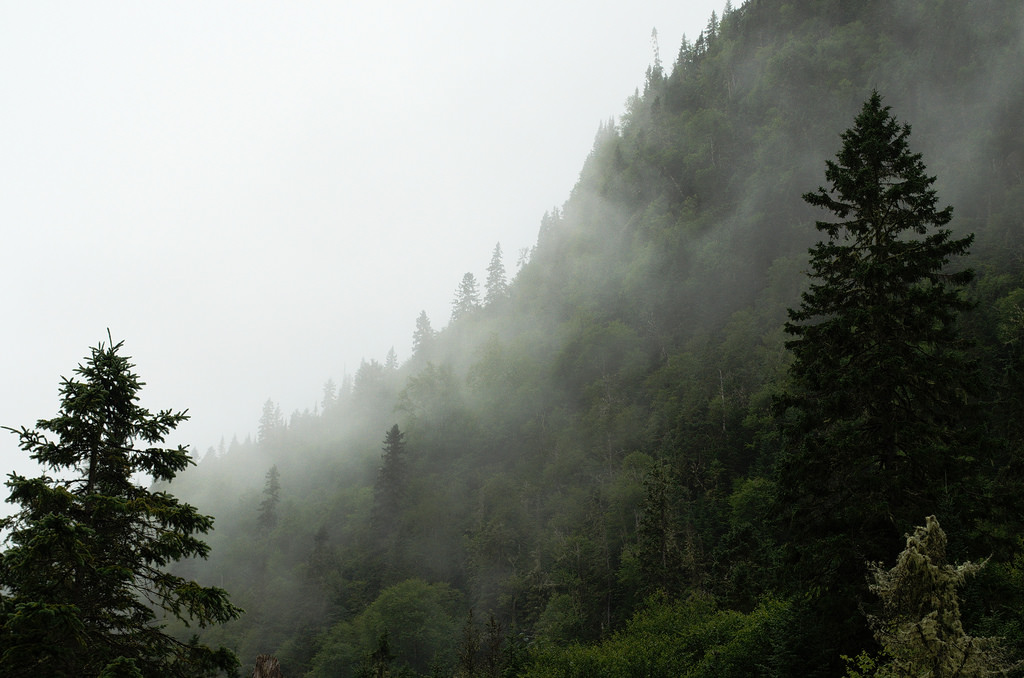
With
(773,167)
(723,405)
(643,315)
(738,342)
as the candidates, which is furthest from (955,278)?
(773,167)

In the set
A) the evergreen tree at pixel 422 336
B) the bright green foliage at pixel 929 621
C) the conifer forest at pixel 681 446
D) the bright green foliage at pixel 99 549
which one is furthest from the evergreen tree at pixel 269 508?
the bright green foliage at pixel 929 621

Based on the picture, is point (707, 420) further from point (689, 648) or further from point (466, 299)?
point (466, 299)

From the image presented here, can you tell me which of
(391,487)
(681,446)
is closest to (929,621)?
(681,446)

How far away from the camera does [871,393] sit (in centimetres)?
1337

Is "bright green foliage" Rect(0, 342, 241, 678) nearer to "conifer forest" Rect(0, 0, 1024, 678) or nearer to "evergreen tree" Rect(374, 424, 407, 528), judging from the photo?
"conifer forest" Rect(0, 0, 1024, 678)

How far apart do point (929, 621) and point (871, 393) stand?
6666 mm

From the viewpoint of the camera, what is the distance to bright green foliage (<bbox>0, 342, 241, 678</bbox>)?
336 inches

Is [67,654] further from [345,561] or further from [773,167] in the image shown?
[773,167]

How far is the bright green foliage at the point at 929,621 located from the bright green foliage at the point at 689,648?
8315 millimetres

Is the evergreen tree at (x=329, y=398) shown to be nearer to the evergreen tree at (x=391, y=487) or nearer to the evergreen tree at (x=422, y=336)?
the evergreen tree at (x=422, y=336)

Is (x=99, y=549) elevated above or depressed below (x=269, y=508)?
below

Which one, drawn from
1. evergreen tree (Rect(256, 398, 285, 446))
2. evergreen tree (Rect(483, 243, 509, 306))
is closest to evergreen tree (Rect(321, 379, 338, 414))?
evergreen tree (Rect(256, 398, 285, 446))

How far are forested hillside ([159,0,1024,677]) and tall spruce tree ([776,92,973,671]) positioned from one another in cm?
8

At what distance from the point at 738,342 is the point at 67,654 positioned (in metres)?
72.6
